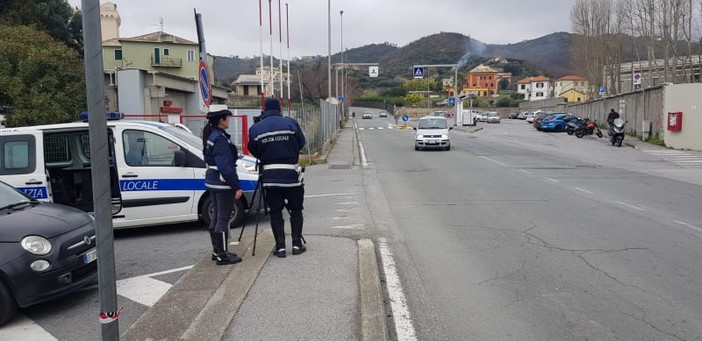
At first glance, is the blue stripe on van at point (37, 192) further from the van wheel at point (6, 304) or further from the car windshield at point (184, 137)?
the van wheel at point (6, 304)

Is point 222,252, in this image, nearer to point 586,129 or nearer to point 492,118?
point 586,129

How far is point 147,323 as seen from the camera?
184 inches

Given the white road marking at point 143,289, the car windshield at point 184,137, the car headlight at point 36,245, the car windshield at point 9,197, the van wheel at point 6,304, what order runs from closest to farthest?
the van wheel at point 6,304
the car headlight at point 36,245
the white road marking at point 143,289
the car windshield at point 9,197
the car windshield at point 184,137

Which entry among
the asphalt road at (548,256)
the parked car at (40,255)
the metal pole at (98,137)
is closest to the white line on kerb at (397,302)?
the asphalt road at (548,256)

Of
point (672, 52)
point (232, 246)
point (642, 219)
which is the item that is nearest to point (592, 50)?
point (672, 52)

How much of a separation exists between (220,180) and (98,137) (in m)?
3.30

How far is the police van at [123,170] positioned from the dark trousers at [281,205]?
196 centimetres

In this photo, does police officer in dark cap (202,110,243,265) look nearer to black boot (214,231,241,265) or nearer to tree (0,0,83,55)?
black boot (214,231,241,265)

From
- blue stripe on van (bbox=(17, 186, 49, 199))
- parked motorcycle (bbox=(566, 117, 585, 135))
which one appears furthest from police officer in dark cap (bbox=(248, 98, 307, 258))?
parked motorcycle (bbox=(566, 117, 585, 135))

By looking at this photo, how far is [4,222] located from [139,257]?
2311mm

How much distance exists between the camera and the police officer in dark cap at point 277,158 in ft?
20.9

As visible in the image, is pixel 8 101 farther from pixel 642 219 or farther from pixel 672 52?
pixel 672 52

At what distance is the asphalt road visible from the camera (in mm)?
4848

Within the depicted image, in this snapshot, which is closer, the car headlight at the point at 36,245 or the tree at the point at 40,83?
the car headlight at the point at 36,245
